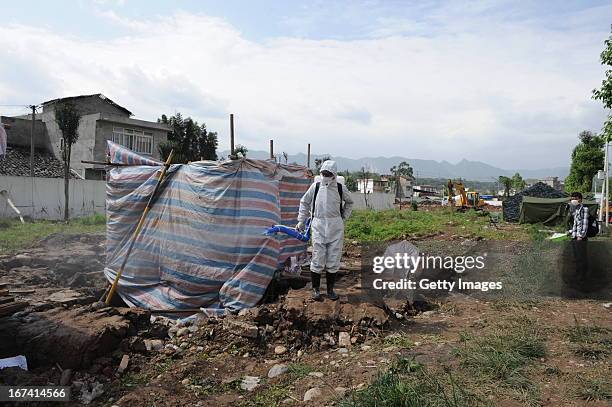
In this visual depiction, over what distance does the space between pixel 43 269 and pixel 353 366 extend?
6333mm

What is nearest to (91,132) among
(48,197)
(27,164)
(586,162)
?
(27,164)

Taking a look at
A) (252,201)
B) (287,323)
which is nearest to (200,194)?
(252,201)

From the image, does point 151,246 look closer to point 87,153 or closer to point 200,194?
point 200,194

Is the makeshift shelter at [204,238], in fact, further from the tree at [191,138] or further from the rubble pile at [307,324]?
the tree at [191,138]

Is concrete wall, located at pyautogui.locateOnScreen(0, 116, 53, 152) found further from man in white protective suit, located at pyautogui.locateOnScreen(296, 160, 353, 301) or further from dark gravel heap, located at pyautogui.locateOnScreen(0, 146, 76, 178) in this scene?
man in white protective suit, located at pyautogui.locateOnScreen(296, 160, 353, 301)

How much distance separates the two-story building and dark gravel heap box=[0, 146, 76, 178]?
1.80 ft

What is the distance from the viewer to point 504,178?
47.2 m

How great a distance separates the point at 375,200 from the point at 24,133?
25.8 metres

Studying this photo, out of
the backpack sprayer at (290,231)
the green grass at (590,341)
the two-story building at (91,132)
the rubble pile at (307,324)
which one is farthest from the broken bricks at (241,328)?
the two-story building at (91,132)

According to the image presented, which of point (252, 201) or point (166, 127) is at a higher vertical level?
point (166, 127)

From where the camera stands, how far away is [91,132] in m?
25.3

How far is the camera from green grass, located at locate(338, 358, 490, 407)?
9.25ft

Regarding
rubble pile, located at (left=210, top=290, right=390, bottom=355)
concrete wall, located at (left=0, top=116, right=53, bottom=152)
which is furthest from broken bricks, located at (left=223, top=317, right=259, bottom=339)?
concrete wall, located at (left=0, top=116, right=53, bottom=152)

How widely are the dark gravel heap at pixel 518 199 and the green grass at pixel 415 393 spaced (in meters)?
21.6
